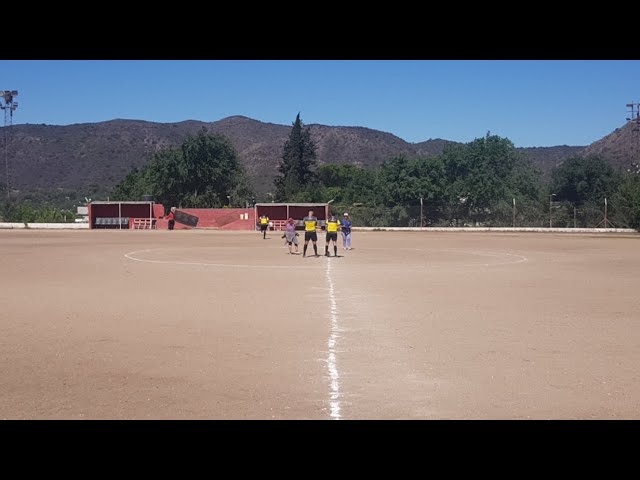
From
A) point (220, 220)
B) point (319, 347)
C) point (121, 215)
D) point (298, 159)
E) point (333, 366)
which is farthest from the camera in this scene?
point (298, 159)

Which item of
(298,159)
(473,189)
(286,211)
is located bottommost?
(286,211)

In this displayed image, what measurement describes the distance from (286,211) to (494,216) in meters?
19.4

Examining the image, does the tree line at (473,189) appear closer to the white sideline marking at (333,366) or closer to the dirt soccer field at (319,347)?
the dirt soccer field at (319,347)

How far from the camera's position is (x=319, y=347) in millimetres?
9820

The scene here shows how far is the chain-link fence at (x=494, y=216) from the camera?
211 feet

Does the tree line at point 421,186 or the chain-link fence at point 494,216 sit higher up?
the tree line at point 421,186

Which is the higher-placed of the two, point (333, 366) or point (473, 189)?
point (473, 189)

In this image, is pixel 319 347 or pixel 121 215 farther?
pixel 121 215

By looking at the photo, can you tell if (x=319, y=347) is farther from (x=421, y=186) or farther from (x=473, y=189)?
(x=473, y=189)

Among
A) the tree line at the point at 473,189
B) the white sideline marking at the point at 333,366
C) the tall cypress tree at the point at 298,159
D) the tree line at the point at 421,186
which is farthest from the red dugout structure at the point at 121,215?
the white sideline marking at the point at 333,366

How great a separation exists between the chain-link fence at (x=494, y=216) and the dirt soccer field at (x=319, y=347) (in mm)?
46734

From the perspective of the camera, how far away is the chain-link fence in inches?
2527

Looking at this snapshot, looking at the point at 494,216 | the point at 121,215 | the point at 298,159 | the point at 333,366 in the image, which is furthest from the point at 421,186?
the point at 333,366
